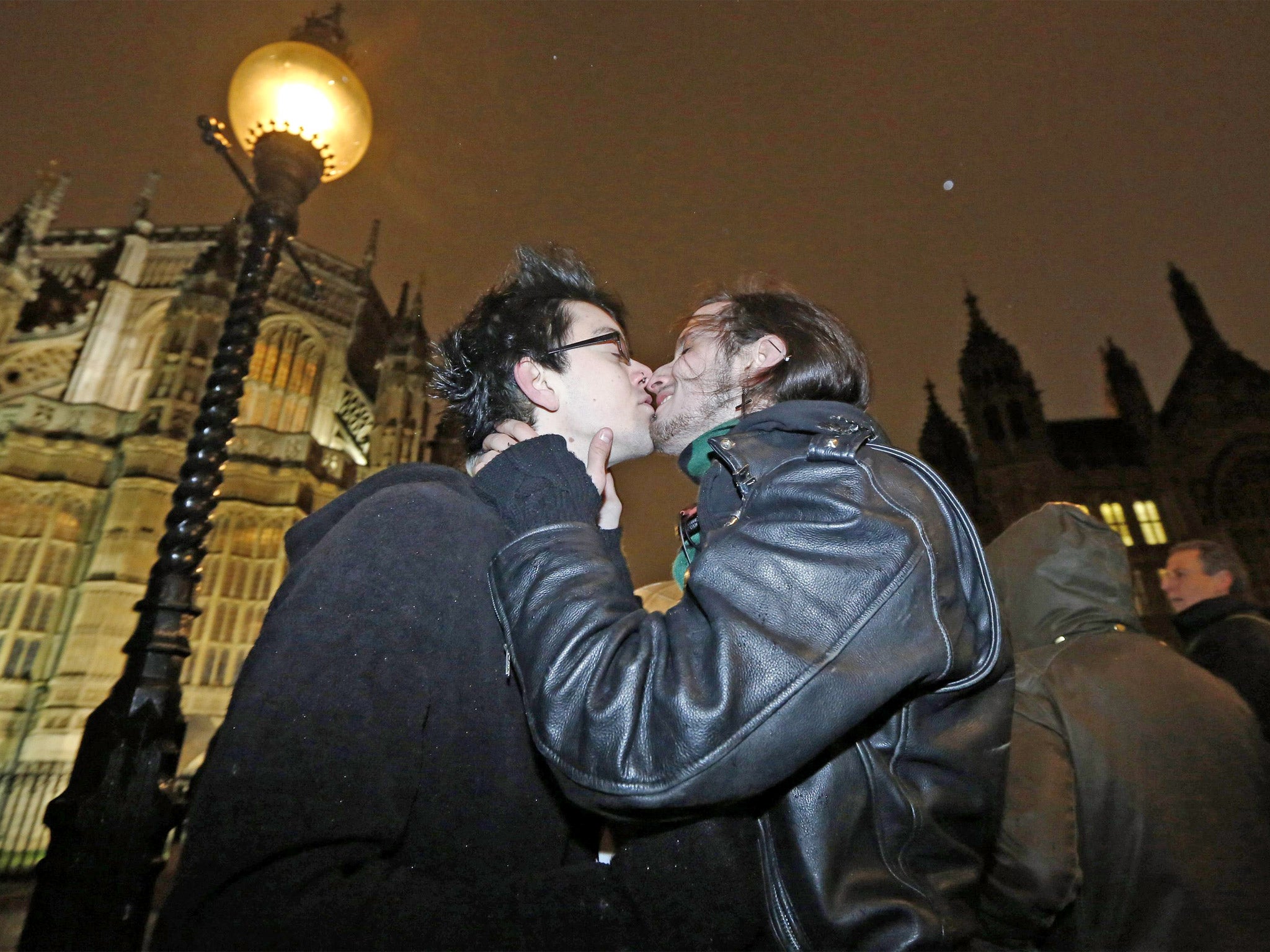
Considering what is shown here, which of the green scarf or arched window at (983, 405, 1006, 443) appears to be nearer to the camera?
the green scarf

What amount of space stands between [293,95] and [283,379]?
20230mm

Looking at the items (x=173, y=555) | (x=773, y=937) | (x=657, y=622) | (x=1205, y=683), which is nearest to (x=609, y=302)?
(x=657, y=622)

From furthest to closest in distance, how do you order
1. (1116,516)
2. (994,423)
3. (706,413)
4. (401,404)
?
(994,423) < (1116,516) < (401,404) < (706,413)

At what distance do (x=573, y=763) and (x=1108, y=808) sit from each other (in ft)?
9.41

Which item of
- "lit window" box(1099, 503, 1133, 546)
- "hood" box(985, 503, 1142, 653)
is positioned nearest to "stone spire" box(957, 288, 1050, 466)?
"lit window" box(1099, 503, 1133, 546)

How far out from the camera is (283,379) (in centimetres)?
2284

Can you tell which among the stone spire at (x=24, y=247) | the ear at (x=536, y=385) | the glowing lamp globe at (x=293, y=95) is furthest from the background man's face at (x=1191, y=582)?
the stone spire at (x=24, y=247)

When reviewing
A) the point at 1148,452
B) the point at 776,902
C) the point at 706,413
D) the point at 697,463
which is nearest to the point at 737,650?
the point at 776,902

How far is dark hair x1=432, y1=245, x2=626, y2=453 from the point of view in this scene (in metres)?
2.23

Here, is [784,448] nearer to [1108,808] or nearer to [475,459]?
[475,459]

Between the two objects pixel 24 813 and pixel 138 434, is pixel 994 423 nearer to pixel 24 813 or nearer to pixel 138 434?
pixel 138 434

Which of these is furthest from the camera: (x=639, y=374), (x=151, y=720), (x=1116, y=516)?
(x=1116, y=516)

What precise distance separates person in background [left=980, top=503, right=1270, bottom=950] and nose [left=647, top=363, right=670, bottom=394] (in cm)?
159

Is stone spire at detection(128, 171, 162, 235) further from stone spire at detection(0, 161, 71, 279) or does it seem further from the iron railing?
the iron railing
